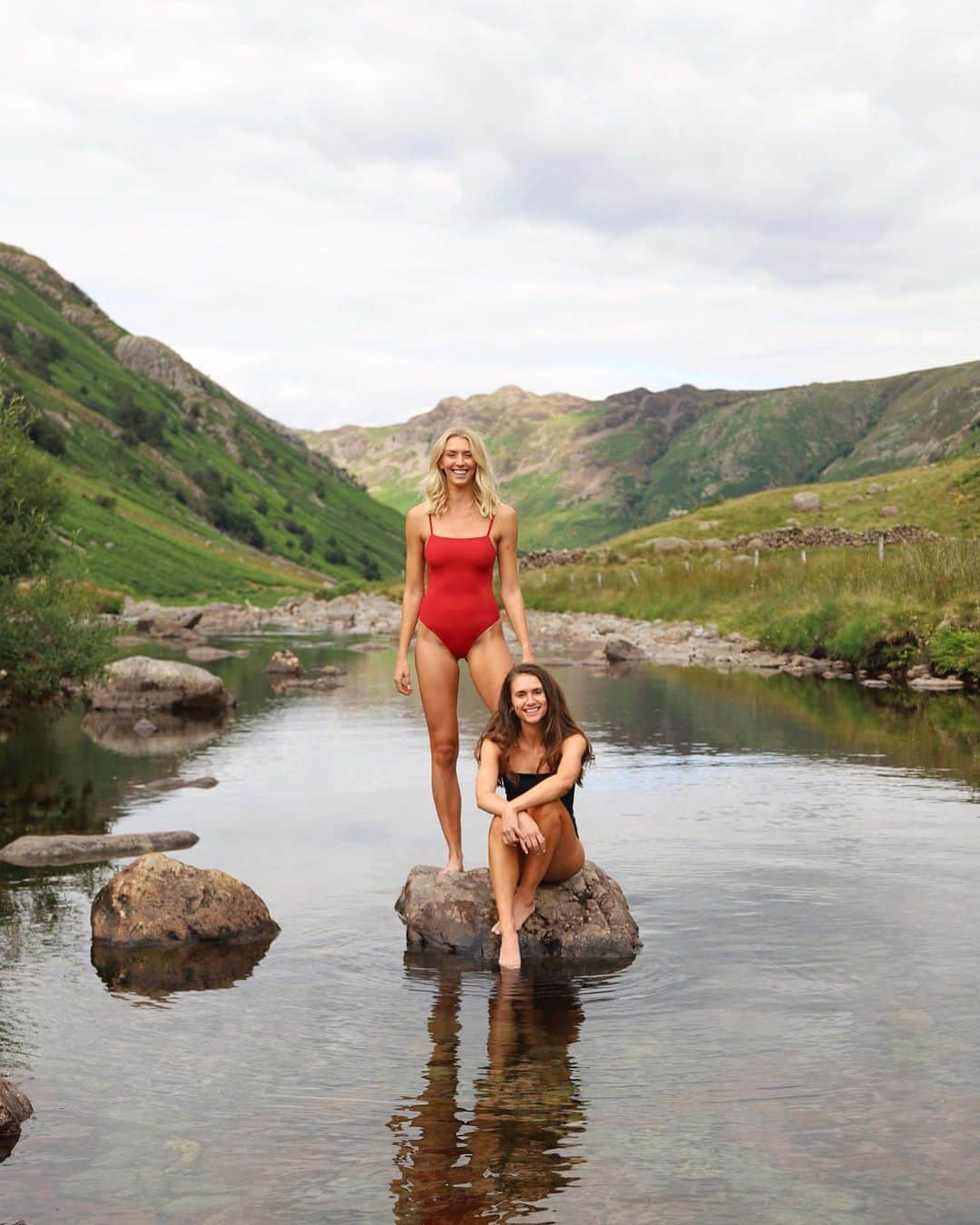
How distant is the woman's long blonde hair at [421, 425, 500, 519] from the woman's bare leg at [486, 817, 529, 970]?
2.53 meters

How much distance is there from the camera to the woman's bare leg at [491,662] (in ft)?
34.3

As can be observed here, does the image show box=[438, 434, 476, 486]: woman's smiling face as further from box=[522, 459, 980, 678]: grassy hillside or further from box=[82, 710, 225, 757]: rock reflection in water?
box=[522, 459, 980, 678]: grassy hillside

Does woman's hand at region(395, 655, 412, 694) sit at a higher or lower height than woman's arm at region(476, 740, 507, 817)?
higher

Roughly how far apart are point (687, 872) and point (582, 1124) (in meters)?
6.03

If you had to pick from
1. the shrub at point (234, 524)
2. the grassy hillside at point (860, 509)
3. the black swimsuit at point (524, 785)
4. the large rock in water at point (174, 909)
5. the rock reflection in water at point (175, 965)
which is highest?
the shrub at point (234, 524)

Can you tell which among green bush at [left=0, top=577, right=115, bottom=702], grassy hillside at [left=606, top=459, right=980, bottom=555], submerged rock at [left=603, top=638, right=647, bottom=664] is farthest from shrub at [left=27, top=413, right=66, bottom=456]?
green bush at [left=0, top=577, right=115, bottom=702]

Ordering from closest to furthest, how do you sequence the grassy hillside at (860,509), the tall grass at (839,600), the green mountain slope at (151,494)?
the tall grass at (839,600) → the grassy hillside at (860,509) → the green mountain slope at (151,494)

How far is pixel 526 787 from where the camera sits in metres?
9.66

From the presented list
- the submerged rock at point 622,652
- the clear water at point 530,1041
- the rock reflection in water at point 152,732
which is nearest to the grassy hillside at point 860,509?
the submerged rock at point 622,652

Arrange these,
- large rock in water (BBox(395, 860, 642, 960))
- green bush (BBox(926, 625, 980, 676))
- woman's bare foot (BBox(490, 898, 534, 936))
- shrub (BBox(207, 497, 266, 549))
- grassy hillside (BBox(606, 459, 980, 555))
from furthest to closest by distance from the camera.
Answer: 1. shrub (BBox(207, 497, 266, 549))
2. grassy hillside (BBox(606, 459, 980, 555))
3. green bush (BBox(926, 625, 980, 676))
4. large rock in water (BBox(395, 860, 642, 960))
5. woman's bare foot (BBox(490, 898, 534, 936))

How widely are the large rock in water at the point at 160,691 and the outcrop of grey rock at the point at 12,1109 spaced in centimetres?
2179

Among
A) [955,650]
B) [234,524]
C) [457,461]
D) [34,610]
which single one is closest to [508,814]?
[457,461]

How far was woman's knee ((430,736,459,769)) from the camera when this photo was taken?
→ 1070 centimetres

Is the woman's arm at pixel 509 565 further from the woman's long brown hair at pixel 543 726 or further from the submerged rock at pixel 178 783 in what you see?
the submerged rock at pixel 178 783
